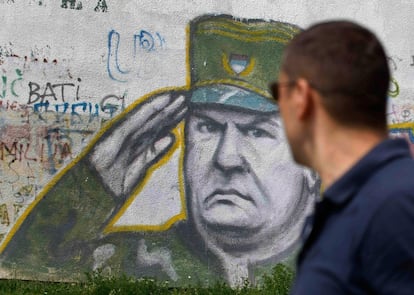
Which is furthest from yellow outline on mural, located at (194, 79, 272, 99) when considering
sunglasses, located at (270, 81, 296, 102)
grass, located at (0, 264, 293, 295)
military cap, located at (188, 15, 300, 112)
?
sunglasses, located at (270, 81, 296, 102)

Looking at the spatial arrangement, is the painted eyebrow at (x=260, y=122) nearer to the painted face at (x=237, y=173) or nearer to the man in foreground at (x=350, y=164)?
the painted face at (x=237, y=173)

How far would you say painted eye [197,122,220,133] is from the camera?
264 inches

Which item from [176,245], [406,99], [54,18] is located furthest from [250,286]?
[54,18]

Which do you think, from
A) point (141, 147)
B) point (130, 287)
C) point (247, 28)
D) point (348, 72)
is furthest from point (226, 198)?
point (348, 72)

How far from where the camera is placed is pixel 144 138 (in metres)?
6.66

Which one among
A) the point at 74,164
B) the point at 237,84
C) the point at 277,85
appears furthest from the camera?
the point at 237,84

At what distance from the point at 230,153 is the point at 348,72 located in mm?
4813

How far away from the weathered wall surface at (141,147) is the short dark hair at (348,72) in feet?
15.5

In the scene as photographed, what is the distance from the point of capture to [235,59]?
22.5ft

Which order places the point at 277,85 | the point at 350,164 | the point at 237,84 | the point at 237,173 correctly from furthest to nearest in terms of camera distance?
the point at 237,84
the point at 237,173
the point at 277,85
the point at 350,164

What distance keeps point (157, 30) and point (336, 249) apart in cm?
502

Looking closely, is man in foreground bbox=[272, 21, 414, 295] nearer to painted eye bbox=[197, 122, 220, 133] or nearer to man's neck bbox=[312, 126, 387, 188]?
man's neck bbox=[312, 126, 387, 188]

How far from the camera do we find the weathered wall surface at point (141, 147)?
21.5ft

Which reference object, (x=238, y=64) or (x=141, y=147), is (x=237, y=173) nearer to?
(x=141, y=147)
